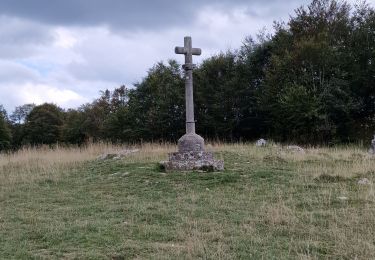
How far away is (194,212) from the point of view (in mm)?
6805

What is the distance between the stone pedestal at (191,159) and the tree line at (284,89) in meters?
12.0

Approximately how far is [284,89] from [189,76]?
14.2 m

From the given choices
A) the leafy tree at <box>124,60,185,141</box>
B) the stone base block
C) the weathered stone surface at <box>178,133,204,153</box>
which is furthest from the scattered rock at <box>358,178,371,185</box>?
the leafy tree at <box>124,60,185,141</box>

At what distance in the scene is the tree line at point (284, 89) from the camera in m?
24.4

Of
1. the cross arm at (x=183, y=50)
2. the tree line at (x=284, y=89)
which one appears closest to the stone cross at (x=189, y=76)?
the cross arm at (x=183, y=50)

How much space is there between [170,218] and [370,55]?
881 inches

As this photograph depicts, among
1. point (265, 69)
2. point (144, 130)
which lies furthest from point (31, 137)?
point (265, 69)

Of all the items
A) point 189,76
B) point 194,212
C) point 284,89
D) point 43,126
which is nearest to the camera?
point 194,212

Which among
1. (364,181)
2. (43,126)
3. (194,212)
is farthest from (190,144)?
(43,126)

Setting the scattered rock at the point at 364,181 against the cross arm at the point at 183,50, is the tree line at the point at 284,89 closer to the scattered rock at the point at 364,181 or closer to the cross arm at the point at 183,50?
the cross arm at the point at 183,50

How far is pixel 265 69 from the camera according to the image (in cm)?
2908

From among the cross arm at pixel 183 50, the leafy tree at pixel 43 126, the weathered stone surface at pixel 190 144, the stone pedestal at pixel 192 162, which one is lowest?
the stone pedestal at pixel 192 162

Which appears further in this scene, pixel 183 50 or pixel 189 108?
pixel 183 50

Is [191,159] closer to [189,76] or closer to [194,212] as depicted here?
[189,76]
